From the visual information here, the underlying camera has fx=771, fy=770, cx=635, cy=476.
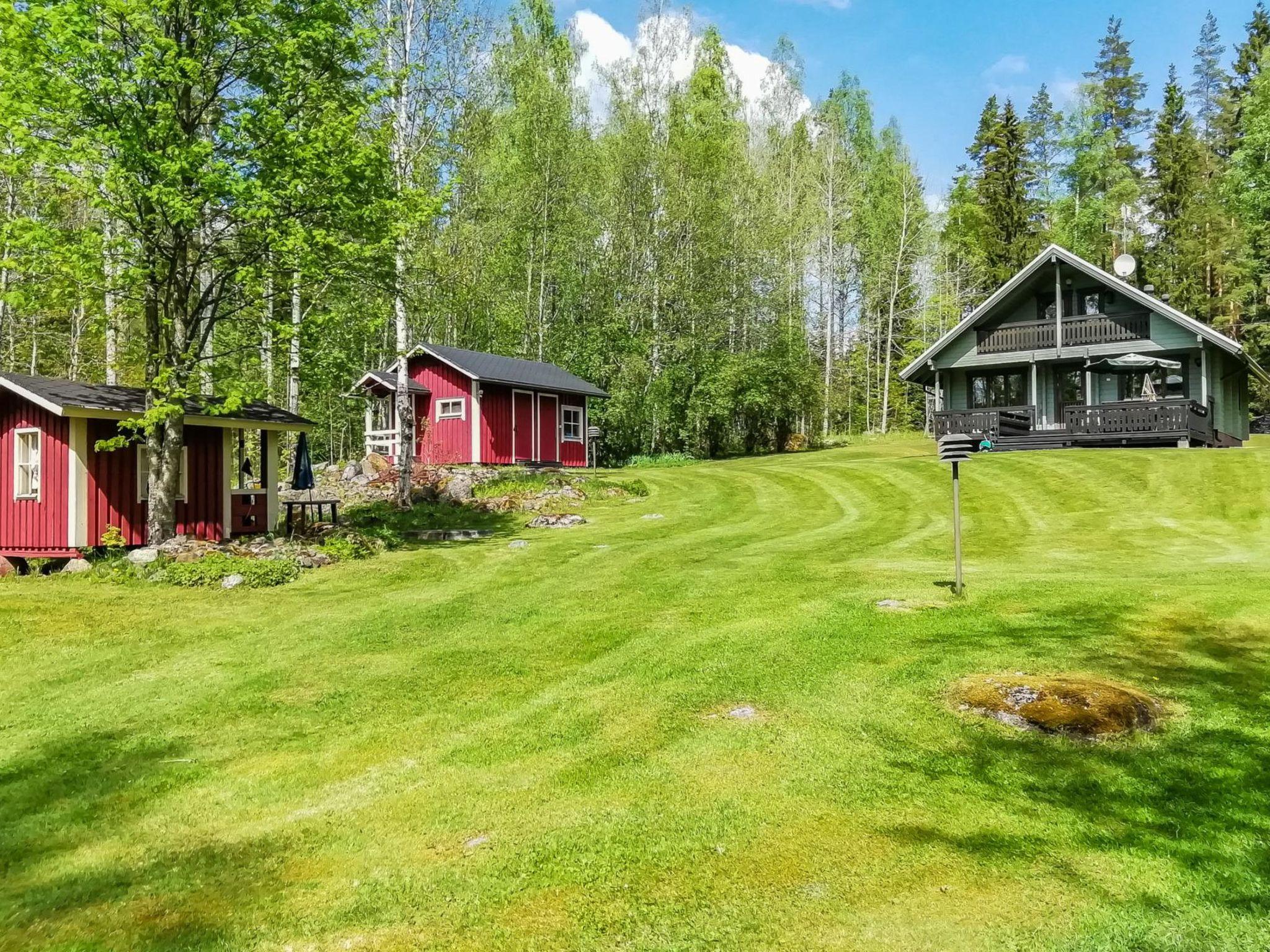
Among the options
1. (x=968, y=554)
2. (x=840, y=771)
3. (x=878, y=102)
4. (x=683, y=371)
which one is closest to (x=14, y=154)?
(x=840, y=771)

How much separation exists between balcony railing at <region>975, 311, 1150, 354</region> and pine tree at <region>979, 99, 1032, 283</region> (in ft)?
51.4

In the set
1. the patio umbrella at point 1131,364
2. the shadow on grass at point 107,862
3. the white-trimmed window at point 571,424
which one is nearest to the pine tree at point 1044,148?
the patio umbrella at point 1131,364

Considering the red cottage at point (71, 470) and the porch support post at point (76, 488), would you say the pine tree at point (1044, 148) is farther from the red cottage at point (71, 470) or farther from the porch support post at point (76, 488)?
the porch support post at point (76, 488)

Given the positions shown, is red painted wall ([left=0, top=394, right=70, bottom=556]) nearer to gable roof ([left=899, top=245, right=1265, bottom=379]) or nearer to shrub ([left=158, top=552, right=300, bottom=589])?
shrub ([left=158, top=552, right=300, bottom=589])

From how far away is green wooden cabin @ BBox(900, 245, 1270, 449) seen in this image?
23.8 m

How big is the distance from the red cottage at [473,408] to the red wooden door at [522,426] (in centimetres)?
2

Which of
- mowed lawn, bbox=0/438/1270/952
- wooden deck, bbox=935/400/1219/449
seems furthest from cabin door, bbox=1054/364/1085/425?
mowed lawn, bbox=0/438/1270/952

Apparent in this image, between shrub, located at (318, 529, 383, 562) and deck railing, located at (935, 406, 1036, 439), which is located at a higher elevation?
deck railing, located at (935, 406, 1036, 439)

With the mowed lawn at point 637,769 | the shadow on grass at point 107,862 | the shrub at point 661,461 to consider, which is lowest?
the shadow on grass at point 107,862

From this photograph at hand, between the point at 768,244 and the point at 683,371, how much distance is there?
8036 mm

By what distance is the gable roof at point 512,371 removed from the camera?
2622cm

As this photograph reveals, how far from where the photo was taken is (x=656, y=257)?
117ft

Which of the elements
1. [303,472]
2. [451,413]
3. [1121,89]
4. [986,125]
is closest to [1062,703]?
[303,472]

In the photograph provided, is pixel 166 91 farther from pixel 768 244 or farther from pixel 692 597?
pixel 768 244
